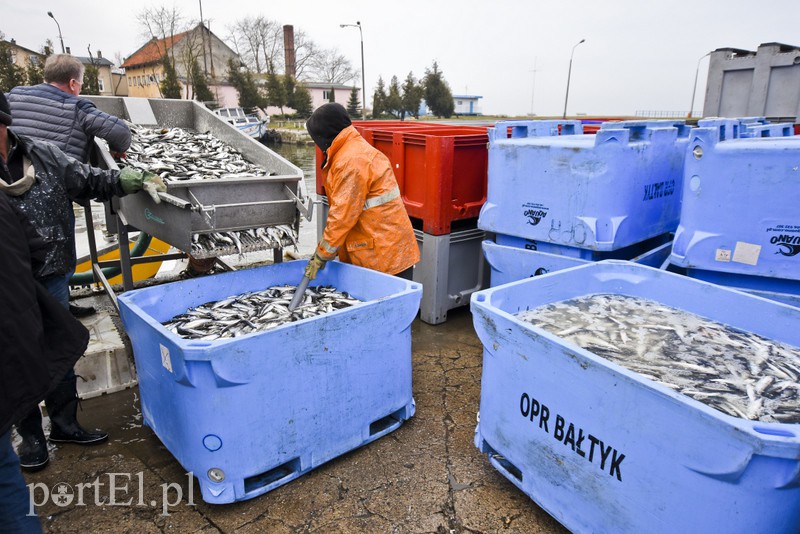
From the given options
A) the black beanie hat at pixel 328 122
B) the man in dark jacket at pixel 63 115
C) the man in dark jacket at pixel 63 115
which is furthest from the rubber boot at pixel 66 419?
the black beanie hat at pixel 328 122

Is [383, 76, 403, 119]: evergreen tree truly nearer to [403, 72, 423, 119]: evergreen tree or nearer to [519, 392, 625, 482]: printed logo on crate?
[403, 72, 423, 119]: evergreen tree

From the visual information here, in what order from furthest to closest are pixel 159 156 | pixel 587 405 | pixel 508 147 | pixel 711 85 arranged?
pixel 711 85
pixel 159 156
pixel 508 147
pixel 587 405

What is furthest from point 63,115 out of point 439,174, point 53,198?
point 439,174

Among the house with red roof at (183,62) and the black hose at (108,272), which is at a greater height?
the house with red roof at (183,62)

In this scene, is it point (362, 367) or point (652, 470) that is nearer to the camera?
point (652, 470)

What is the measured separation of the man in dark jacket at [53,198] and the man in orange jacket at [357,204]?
120 centimetres

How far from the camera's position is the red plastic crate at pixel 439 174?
479 cm

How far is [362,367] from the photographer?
3.08m

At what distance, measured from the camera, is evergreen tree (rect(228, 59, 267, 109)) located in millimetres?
51094

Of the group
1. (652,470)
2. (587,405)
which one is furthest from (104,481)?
(652,470)

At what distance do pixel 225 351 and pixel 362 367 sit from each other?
92 centimetres

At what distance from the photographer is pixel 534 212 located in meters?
4.12

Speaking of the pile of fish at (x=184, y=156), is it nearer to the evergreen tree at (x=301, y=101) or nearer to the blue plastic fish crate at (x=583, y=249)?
the blue plastic fish crate at (x=583, y=249)

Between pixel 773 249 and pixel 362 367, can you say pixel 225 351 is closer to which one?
pixel 362 367
